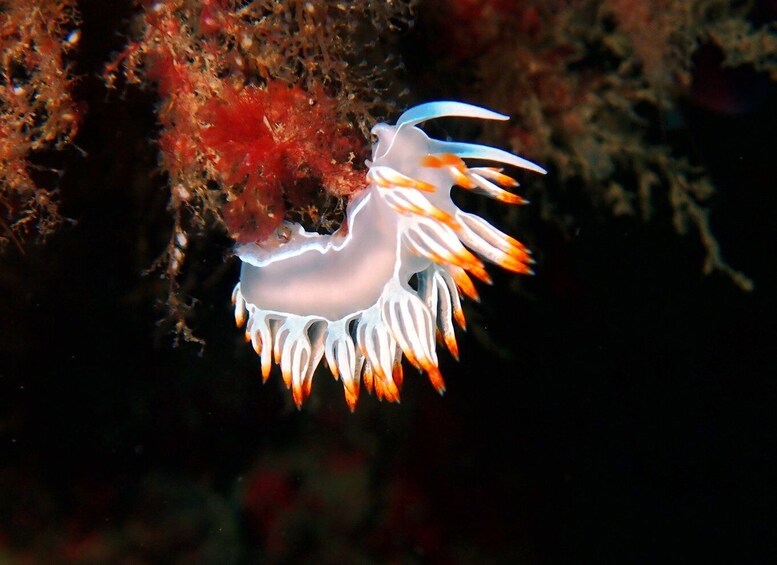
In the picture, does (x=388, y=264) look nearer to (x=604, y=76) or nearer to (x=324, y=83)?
(x=324, y=83)

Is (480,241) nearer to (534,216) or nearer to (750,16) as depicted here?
(534,216)

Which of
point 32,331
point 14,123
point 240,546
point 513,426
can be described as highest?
point 14,123

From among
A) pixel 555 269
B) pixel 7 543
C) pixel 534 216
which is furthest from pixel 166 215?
pixel 555 269

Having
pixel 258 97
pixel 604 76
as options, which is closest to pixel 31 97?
pixel 258 97

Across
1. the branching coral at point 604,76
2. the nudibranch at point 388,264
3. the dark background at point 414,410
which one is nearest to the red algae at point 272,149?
the nudibranch at point 388,264

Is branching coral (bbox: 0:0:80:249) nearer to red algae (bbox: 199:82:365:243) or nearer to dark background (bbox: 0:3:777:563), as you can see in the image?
dark background (bbox: 0:3:777:563)

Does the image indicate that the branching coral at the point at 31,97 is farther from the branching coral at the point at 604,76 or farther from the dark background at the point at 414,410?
the branching coral at the point at 604,76
